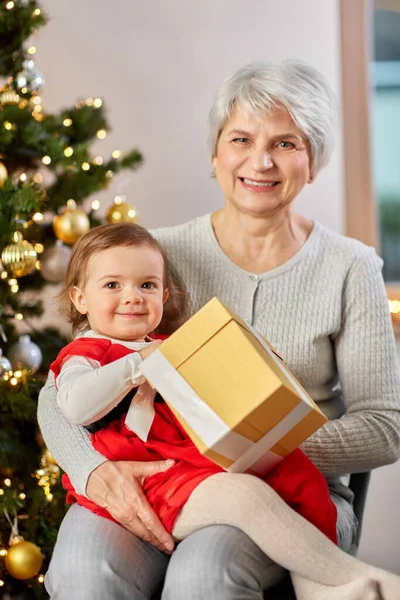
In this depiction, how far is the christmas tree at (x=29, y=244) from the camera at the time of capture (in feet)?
6.91

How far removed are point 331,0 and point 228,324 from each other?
1650 mm

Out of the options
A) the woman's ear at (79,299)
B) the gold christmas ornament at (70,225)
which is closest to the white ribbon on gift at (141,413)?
the woman's ear at (79,299)

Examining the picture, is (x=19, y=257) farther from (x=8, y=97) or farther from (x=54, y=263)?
(x=8, y=97)

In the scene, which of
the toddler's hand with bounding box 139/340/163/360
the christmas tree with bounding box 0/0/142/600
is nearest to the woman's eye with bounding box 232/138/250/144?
the christmas tree with bounding box 0/0/142/600

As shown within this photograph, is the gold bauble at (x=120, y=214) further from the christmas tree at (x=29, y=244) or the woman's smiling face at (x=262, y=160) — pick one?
the woman's smiling face at (x=262, y=160)

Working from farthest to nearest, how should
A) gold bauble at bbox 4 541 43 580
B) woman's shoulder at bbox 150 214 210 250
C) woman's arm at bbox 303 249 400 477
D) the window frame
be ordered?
the window frame, gold bauble at bbox 4 541 43 580, woman's shoulder at bbox 150 214 210 250, woman's arm at bbox 303 249 400 477

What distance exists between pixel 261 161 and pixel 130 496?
0.77m

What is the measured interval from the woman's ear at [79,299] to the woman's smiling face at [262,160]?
427 millimetres

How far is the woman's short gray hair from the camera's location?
1815 mm

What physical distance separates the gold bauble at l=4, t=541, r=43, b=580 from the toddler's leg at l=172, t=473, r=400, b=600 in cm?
86

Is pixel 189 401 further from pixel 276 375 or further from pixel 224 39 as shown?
pixel 224 39

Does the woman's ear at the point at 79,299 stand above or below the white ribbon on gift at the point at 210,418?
above

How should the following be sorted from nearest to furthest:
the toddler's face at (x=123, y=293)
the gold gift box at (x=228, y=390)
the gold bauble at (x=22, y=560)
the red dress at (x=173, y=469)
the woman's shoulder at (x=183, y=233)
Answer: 1. the gold gift box at (x=228, y=390)
2. the red dress at (x=173, y=469)
3. the toddler's face at (x=123, y=293)
4. the woman's shoulder at (x=183, y=233)
5. the gold bauble at (x=22, y=560)

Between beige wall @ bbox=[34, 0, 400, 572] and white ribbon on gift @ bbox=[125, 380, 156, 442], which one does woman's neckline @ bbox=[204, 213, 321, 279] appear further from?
beige wall @ bbox=[34, 0, 400, 572]
